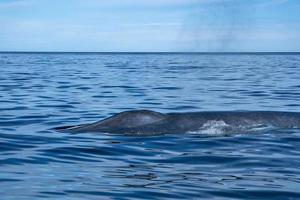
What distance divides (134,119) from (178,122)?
89cm

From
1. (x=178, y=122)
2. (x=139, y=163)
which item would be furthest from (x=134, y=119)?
(x=139, y=163)

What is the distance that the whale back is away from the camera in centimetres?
1148

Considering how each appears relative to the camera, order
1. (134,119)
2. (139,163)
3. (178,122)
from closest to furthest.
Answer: (139,163) < (134,119) < (178,122)

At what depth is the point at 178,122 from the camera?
11.7 meters

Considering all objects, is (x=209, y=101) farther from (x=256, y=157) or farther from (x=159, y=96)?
(x=256, y=157)

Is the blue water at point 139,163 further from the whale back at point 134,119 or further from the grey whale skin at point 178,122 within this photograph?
the whale back at point 134,119

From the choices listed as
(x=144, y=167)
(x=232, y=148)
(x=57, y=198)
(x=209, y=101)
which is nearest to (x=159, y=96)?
(x=209, y=101)

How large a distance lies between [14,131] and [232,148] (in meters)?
4.86

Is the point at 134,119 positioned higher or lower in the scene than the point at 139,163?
higher

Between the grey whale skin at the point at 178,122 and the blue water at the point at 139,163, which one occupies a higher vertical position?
the grey whale skin at the point at 178,122

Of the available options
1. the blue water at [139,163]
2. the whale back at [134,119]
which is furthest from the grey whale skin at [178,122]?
the blue water at [139,163]

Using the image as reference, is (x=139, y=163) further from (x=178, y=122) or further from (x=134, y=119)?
(x=178, y=122)

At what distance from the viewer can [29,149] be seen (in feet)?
32.9

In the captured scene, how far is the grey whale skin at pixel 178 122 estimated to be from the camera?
11.4m
